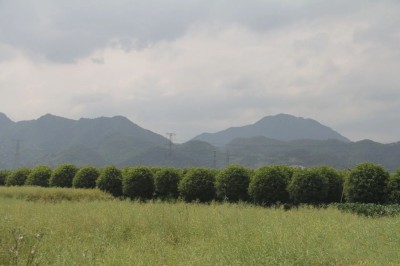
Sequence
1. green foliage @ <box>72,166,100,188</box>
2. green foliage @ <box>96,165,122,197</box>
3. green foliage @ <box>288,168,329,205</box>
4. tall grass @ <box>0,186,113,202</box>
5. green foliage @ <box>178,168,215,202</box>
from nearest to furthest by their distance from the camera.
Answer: tall grass @ <box>0,186,113,202</box>, green foliage @ <box>288,168,329,205</box>, green foliage @ <box>178,168,215,202</box>, green foliage @ <box>96,165,122,197</box>, green foliage @ <box>72,166,100,188</box>

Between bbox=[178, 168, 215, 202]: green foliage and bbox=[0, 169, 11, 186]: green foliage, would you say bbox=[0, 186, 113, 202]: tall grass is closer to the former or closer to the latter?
bbox=[178, 168, 215, 202]: green foliage

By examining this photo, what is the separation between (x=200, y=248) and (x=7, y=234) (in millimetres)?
4233

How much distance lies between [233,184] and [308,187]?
423cm

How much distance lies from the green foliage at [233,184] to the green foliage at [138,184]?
523 centimetres

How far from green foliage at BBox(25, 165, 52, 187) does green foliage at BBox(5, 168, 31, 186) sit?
1.89m

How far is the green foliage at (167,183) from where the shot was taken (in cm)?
2619

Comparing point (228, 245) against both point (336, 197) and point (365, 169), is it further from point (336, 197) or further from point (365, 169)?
point (336, 197)

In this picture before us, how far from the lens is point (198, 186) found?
2422cm

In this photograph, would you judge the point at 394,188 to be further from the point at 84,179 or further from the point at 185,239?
the point at 84,179

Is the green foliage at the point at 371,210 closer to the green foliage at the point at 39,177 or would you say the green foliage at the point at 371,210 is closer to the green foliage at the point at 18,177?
the green foliage at the point at 39,177

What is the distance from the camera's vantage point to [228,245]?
793 cm

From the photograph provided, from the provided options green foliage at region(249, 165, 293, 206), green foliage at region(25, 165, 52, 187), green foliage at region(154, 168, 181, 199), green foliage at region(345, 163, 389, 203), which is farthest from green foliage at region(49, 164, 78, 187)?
green foliage at region(345, 163, 389, 203)

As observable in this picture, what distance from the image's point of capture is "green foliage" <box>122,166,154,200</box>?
2623 cm

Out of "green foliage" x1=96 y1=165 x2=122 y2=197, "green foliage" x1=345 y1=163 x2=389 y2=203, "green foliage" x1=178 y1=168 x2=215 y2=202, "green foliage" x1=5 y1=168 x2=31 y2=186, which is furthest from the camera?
"green foliage" x1=5 y1=168 x2=31 y2=186
